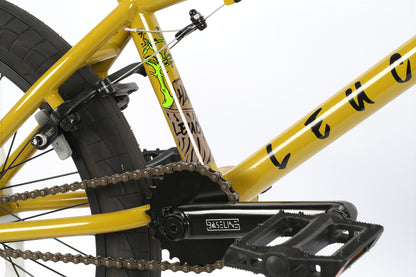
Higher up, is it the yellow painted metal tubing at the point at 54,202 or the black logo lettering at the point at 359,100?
the yellow painted metal tubing at the point at 54,202

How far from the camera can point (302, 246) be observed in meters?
1.46

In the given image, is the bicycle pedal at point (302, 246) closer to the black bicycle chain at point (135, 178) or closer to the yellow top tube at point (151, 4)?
the black bicycle chain at point (135, 178)

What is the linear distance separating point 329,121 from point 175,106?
0.41m

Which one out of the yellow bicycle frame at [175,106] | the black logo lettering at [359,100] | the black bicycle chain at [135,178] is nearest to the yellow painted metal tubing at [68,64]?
the yellow bicycle frame at [175,106]

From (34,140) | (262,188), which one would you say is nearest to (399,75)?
(262,188)

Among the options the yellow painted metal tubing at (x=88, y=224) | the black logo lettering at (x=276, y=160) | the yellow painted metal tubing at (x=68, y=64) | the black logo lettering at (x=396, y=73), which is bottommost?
the yellow painted metal tubing at (x=88, y=224)

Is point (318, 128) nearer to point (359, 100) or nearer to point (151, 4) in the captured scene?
point (359, 100)

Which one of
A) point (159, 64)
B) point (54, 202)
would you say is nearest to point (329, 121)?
point (159, 64)

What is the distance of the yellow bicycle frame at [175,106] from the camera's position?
1.75 m

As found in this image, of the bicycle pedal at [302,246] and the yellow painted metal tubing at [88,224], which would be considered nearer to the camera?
the bicycle pedal at [302,246]

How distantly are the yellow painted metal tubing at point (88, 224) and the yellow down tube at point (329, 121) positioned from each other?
26 cm

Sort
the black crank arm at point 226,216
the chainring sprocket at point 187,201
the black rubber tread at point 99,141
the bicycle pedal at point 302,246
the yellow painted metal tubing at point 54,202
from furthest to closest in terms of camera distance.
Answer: the yellow painted metal tubing at point 54,202
the black rubber tread at point 99,141
the chainring sprocket at point 187,201
the black crank arm at point 226,216
the bicycle pedal at point 302,246

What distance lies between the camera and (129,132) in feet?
6.15

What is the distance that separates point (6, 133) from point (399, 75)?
997mm
